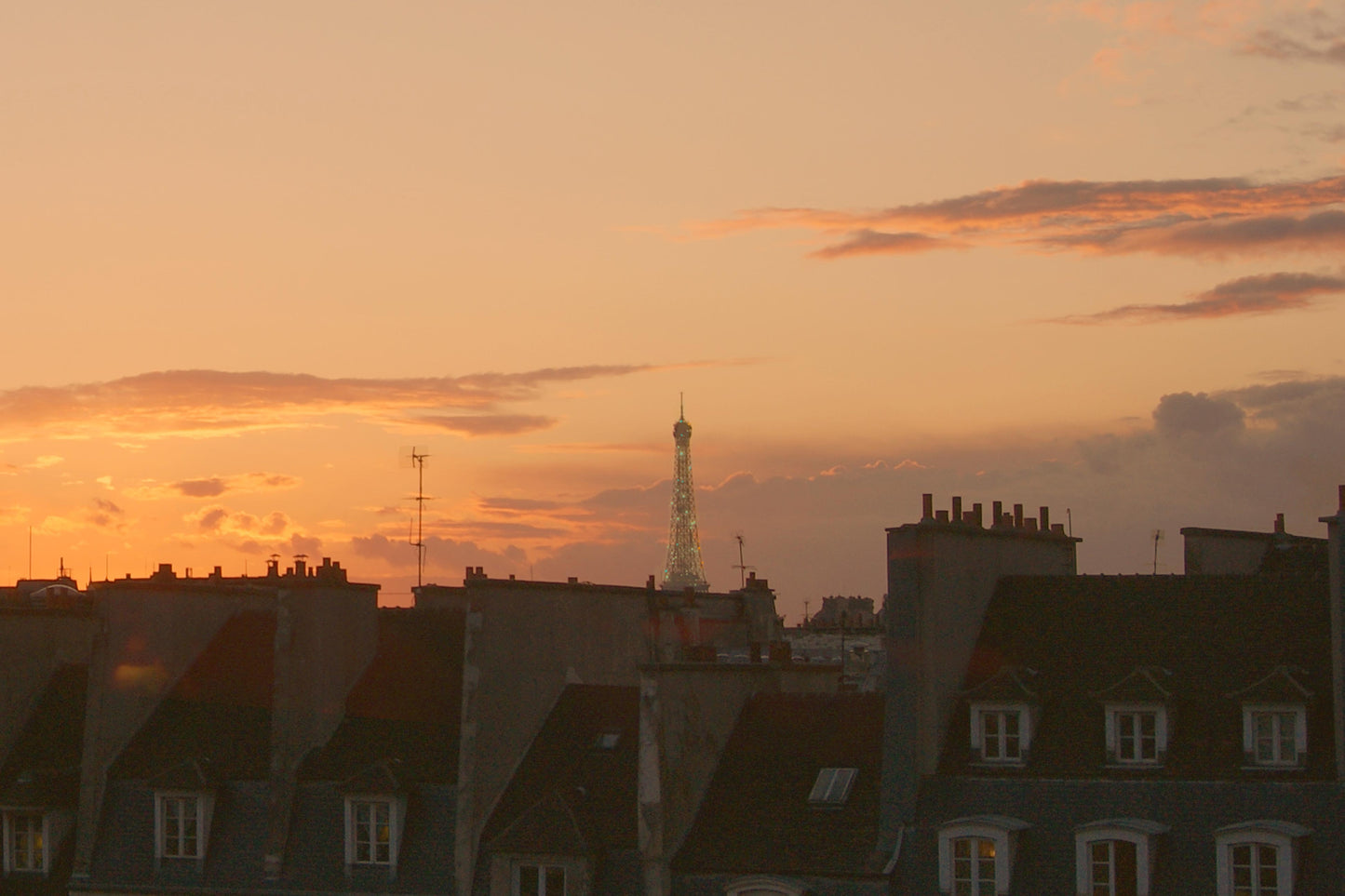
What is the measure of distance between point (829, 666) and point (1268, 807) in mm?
16462

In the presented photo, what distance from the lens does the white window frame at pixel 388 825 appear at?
52.8 m

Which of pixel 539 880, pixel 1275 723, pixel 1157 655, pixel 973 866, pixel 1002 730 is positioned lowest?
Answer: pixel 539 880

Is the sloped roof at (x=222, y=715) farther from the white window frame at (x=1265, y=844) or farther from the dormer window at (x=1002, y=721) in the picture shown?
the white window frame at (x=1265, y=844)

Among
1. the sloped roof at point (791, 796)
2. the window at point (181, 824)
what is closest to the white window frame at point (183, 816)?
the window at point (181, 824)

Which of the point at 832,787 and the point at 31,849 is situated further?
the point at 31,849

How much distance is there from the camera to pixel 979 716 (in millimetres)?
49562

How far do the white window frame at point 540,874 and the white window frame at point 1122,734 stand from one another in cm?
1345

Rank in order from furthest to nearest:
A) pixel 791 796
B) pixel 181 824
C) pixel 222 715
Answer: pixel 222 715
pixel 181 824
pixel 791 796

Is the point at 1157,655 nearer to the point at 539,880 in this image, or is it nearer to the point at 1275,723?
Answer: the point at 1275,723

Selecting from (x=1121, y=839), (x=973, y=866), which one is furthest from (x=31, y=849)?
(x=1121, y=839)

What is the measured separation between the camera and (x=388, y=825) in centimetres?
5309

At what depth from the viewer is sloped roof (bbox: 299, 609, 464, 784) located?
Result: 5475 centimetres

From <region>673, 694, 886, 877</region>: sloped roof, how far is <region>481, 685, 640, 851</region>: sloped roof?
221 centimetres

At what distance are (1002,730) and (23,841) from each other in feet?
89.5
